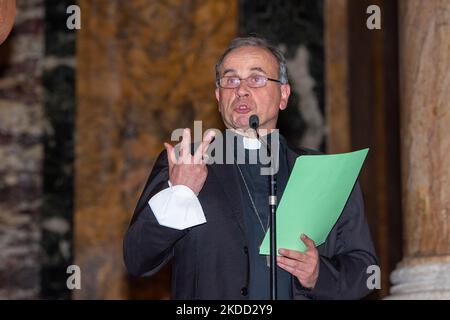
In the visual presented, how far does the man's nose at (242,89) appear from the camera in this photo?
4355 mm

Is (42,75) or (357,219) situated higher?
(42,75)

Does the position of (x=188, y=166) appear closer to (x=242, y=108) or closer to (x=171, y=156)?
(x=171, y=156)

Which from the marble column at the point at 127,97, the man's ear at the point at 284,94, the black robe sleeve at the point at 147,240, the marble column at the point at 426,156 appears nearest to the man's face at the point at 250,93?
the man's ear at the point at 284,94

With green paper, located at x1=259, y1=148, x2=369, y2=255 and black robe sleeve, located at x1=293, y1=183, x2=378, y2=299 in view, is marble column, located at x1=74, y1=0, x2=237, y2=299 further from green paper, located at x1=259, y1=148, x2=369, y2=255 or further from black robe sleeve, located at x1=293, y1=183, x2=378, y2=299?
green paper, located at x1=259, y1=148, x2=369, y2=255

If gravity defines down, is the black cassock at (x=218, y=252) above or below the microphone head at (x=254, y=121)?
below

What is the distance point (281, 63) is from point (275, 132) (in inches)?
10.9

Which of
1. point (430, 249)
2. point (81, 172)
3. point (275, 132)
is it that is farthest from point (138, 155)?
point (275, 132)

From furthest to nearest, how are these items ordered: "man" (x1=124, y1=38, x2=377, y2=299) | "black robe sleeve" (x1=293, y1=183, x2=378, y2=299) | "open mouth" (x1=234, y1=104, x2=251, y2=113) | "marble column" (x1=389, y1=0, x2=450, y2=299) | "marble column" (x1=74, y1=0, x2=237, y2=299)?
"marble column" (x1=74, y1=0, x2=237, y2=299) < "marble column" (x1=389, y1=0, x2=450, y2=299) < "open mouth" (x1=234, y1=104, x2=251, y2=113) < "black robe sleeve" (x1=293, y1=183, x2=378, y2=299) < "man" (x1=124, y1=38, x2=377, y2=299)

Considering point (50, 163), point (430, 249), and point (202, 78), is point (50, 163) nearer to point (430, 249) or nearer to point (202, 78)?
point (202, 78)

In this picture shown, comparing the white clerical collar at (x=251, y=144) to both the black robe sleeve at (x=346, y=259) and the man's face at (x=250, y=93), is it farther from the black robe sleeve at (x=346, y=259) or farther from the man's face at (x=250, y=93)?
the black robe sleeve at (x=346, y=259)

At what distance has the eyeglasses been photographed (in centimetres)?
441

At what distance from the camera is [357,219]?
434 centimetres

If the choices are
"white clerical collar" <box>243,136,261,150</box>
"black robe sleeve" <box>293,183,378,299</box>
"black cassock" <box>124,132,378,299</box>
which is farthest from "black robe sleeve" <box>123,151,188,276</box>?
"white clerical collar" <box>243,136,261,150</box>

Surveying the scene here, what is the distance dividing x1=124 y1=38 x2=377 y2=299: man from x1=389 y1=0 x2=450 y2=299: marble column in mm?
1447
